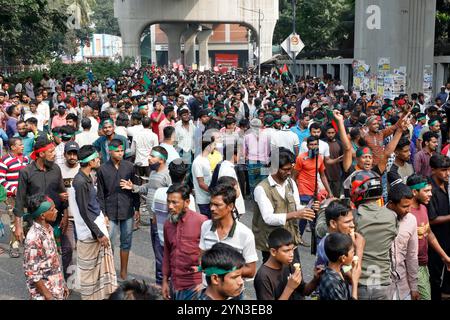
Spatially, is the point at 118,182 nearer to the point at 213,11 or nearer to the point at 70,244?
the point at 70,244

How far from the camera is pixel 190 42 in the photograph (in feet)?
288

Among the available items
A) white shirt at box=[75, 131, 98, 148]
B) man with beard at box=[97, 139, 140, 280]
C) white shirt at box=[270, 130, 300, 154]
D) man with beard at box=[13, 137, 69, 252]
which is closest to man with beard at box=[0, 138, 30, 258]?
A: man with beard at box=[13, 137, 69, 252]

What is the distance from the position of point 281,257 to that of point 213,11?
179ft

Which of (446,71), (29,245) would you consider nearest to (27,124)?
(29,245)

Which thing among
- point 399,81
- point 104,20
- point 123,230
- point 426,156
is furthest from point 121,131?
point 104,20

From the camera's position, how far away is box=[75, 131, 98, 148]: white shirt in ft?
32.6

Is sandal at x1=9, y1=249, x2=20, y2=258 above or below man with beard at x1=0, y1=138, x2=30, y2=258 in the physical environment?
below

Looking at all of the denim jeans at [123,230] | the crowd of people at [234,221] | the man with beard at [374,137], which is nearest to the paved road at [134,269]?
the crowd of people at [234,221]

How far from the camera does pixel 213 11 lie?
56.8m

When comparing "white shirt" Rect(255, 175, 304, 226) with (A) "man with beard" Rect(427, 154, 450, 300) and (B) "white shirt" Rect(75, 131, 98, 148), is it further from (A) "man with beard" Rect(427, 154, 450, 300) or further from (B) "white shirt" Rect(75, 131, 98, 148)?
(B) "white shirt" Rect(75, 131, 98, 148)

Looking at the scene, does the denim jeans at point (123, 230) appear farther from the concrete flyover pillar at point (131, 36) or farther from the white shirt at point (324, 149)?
the concrete flyover pillar at point (131, 36)

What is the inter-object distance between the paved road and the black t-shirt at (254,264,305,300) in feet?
7.69

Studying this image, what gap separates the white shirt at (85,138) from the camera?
9930mm

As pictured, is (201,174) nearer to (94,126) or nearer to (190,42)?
(94,126)
